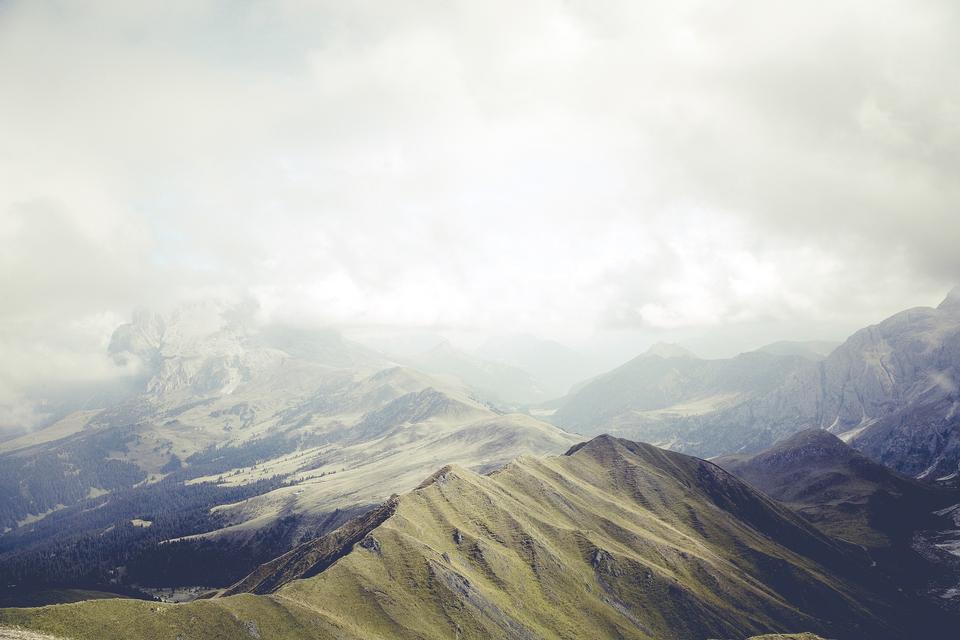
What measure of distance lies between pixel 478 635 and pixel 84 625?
10984 centimetres

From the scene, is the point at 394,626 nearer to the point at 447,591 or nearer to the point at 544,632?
the point at 447,591

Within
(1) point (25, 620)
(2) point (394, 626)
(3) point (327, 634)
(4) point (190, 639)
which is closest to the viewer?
(1) point (25, 620)

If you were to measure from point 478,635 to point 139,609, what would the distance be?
3911 inches

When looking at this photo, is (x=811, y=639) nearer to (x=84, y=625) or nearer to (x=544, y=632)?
(x=544, y=632)

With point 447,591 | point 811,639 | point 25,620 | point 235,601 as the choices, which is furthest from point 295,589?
point 811,639

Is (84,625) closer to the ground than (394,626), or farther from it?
farther from it

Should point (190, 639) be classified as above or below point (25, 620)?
below

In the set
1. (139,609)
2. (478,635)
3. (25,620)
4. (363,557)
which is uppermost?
(25,620)

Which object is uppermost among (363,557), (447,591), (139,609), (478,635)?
(139,609)

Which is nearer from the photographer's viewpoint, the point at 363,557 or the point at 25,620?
the point at 25,620

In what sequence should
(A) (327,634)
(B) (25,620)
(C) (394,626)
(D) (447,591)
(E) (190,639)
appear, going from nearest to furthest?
(B) (25,620) → (E) (190,639) → (A) (327,634) → (C) (394,626) → (D) (447,591)

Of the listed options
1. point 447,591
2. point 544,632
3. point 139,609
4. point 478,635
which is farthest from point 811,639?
point 139,609

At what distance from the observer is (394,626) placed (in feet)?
568

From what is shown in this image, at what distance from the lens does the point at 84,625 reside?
5463 inches
